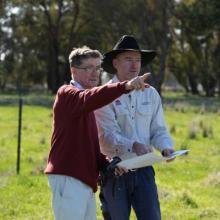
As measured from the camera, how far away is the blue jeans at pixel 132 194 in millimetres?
4984

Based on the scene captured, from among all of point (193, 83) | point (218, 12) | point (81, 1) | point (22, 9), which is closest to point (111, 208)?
point (218, 12)

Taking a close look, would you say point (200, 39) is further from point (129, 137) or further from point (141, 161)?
point (141, 161)

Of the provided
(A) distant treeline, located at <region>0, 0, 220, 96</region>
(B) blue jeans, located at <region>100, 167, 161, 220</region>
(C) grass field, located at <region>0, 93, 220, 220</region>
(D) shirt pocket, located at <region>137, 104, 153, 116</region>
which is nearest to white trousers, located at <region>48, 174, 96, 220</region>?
(B) blue jeans, located at <region>100, 167, 161, 220</region>

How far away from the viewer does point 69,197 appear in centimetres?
446

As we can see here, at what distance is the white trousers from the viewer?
175 inches

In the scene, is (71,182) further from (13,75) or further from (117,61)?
(13,75)

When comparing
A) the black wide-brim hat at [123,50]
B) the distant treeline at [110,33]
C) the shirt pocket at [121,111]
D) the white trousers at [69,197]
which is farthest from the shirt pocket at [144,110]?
the distant treeline at [110,33]

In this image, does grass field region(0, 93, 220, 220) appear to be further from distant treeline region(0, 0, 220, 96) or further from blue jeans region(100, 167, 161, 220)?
distant treeline region(0, 0, 220, 96)

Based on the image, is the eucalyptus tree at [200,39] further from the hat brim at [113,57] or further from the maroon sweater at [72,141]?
the maroon sweater at [72,141]

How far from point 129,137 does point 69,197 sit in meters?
0.89

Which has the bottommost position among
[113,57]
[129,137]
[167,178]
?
[167,178]

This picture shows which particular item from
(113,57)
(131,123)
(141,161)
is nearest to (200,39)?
(113,57)

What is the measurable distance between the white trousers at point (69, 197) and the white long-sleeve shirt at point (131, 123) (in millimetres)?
583

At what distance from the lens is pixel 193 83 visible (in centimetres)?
6931
